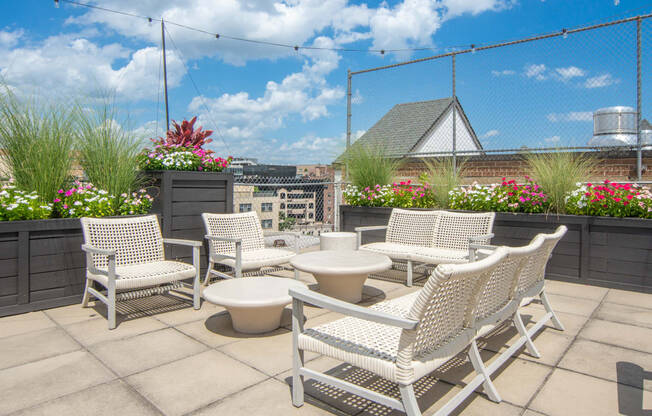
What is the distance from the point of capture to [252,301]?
2656mm

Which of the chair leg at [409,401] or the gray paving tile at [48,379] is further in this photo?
the gray paving tile at [48,379]

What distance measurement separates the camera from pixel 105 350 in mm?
2625

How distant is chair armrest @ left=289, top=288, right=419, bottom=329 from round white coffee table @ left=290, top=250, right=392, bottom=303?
1.31 meters

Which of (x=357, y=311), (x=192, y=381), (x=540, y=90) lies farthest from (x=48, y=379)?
(x=540, y=90)

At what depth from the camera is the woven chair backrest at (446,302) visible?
59.8 inches

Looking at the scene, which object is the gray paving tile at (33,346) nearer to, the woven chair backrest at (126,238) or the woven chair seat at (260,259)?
the woven chair backrest at (126,238)

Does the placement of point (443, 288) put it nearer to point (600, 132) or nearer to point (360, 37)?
point (600, 132)

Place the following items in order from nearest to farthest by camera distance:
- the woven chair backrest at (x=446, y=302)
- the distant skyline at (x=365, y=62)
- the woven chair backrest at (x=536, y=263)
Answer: the woven chair backrest at (x=446, y=302), the woven chair backrest at (x=536, y=263), the distant skyline at (x=365, y=62)

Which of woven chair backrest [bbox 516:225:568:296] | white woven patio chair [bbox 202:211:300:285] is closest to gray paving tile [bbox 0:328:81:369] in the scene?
white woven patio chair [bbox 202:211:300:285]

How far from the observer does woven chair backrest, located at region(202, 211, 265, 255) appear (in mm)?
4293

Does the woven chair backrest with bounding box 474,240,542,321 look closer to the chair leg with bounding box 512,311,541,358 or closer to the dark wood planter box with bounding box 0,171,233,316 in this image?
the chair leg with bounding box 512,311,541,358

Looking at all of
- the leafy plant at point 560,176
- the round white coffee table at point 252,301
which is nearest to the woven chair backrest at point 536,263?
the round white coffee table at point 252,301

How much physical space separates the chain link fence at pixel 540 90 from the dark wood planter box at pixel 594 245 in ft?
3.93

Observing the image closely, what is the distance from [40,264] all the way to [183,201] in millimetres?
1392
